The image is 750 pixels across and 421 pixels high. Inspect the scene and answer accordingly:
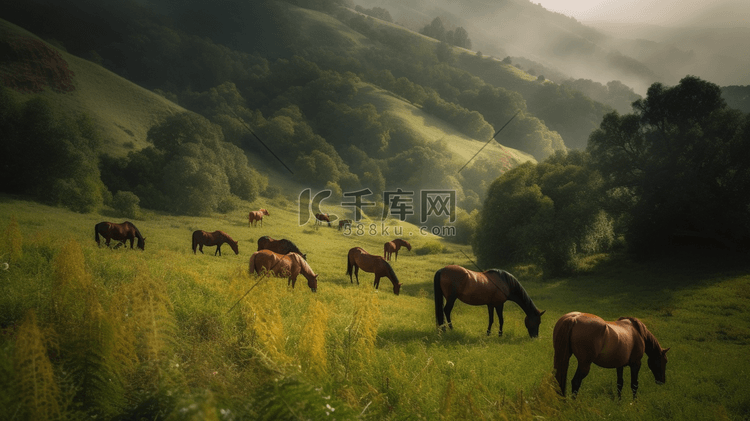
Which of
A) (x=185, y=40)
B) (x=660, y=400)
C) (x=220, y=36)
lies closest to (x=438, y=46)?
(x=220, y=36)

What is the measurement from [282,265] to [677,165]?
28.8m

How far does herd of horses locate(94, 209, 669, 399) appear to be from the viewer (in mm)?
6188

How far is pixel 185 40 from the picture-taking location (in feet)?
387

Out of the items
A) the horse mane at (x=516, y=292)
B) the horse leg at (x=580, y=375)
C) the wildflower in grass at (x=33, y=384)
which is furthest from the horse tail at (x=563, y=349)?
the wildflower in grass at (x=33, y=384)

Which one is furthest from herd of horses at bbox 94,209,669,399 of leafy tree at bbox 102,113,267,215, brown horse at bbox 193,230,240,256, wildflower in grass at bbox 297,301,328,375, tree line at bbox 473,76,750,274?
leafy tree at bbox 102,113,267,215

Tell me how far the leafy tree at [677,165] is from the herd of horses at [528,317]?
20.3 meters

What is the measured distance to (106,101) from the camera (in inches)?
2007

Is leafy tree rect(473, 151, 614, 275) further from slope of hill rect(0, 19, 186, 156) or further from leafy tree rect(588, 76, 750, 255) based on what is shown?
slope of hill rect(0, 19, 186, 156)

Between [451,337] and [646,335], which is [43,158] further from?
[646,335]

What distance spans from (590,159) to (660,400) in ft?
86.3

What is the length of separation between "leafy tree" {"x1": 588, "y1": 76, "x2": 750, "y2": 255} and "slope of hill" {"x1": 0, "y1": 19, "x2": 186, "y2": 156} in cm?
5479

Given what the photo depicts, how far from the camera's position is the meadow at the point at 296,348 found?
2.76 m

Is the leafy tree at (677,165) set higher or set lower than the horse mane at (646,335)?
higher

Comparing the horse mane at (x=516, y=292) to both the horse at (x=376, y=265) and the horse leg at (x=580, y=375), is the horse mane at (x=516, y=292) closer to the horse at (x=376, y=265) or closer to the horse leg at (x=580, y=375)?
the horse leg at (x=580, y=375)
